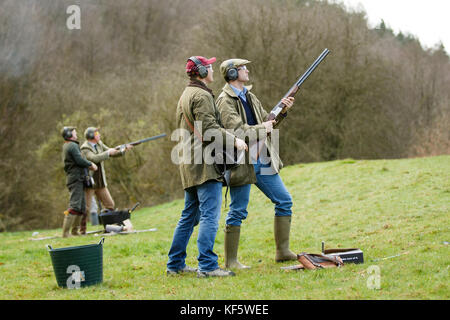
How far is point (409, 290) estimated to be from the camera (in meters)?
4.79

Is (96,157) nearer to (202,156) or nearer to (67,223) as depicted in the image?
(67,223)

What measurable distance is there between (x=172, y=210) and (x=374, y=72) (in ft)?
53.8

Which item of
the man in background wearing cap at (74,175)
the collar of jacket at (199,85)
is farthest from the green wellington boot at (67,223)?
the collar of jacket at (199,85)

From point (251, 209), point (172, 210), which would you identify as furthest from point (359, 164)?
point (172, 210)

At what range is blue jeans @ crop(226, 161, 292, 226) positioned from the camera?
21.5ft

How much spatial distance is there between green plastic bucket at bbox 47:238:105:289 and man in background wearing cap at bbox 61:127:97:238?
6.39 m

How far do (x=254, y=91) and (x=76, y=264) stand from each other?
21.8m

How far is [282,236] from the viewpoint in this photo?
6.93m

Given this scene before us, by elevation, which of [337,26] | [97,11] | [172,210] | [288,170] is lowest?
[172,210]

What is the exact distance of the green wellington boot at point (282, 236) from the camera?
689 cm

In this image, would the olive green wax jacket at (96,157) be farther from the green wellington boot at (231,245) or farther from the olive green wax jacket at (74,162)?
the green wellington boot at (231,245)
